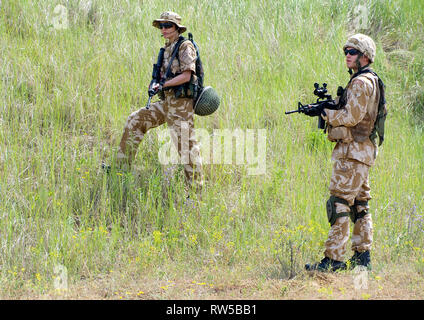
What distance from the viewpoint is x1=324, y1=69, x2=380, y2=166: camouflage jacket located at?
14.8 ft

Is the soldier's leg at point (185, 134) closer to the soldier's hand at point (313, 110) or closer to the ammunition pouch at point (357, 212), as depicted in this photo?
the soldier's hand at point (313, 110)

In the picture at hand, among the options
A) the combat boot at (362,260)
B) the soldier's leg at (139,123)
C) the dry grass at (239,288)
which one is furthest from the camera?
the soldier's leg at (139,123)

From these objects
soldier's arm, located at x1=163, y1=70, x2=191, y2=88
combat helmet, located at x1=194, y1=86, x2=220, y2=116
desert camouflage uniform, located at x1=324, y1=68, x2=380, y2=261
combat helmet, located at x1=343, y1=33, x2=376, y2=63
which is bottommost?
desert camouflage uniform, located at x1=324, y1=68, x2=380, y2=261

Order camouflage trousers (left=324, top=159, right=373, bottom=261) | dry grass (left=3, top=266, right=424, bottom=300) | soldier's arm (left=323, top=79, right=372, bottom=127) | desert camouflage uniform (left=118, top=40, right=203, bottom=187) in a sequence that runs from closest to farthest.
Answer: dry grass (left=3, top=266, right=424, bottom=300), soldier's arm (left=323, top=79, right=372, bottom=127), camouflage trousers (left=324, top=159, right=373, bottom=261), desert camouflage uniform (left=118, top=40, right=203, bottom=187)

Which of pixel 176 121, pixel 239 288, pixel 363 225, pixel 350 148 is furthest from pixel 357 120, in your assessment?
pixel 176 121

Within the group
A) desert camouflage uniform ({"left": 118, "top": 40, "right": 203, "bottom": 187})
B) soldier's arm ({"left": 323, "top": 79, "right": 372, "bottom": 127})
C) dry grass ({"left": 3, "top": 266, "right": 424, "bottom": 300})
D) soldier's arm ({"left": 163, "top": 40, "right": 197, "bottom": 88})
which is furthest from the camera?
desert camouflage uniform ({"left": 118, "top": 40, "right": 203, "bottom": 187})

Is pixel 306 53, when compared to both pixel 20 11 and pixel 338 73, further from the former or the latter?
pixel 20 11

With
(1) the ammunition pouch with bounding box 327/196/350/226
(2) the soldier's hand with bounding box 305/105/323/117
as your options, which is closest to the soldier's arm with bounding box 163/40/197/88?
(2) the soldier's hand with bounding box 305/105/323/117

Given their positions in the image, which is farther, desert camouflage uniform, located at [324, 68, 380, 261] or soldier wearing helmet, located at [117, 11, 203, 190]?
soldier wearing helmet, located at [117, 11, 203, 190]

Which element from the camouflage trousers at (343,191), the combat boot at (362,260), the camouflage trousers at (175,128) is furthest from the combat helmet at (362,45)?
the camouflage trousers at (175,128)

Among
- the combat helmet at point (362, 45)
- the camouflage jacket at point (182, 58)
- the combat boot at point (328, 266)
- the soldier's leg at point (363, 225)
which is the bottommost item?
the combat boot at point (328, 266)

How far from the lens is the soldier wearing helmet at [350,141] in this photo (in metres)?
4.54

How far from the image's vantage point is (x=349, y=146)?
15.2 feet

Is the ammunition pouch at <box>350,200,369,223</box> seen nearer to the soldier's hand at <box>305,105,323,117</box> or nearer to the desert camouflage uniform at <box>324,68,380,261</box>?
the desert camouflage uniform at <box>324,68,380,261</box>
